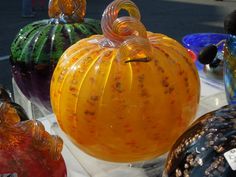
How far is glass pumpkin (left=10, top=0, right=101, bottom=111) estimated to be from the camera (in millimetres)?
1150

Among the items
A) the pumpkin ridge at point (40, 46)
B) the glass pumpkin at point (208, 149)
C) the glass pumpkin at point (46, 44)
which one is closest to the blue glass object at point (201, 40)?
the glass pumpkin at point (46, 44)

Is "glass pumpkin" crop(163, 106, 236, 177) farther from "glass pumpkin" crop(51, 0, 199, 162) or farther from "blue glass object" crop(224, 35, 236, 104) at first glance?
"blue glass object" crop(224, 35, 236, 104)

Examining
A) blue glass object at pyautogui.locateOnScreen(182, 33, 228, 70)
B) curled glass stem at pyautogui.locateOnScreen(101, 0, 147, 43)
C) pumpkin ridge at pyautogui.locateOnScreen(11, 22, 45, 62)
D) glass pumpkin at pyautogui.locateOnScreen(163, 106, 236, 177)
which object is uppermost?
curled glass stem at pyautogui.locateOnScreen(101, 0, 147, 43)

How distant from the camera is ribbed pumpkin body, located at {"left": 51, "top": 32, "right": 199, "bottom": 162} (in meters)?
0.81

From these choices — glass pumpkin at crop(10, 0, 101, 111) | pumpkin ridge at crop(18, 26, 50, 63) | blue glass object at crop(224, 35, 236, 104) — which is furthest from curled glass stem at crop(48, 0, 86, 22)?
blue glass object at crop(224, 35, 236, 104)

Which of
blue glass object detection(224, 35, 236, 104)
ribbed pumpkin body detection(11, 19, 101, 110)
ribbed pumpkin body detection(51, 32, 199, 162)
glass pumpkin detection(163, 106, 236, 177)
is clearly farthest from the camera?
ribbed pumpkin body detection(11, 19, 101, 110)

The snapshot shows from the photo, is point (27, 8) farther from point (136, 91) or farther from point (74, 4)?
point (136, 91)

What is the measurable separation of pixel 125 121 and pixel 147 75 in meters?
0.11

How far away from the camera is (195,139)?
68cm

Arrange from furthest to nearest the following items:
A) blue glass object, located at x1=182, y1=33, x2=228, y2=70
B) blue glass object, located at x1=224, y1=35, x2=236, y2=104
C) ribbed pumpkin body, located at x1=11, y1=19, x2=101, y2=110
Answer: blue glass object, located at x1=182, y1=33, x2=228, y2=70 → ribbed pumpkin body, located at x1=11, y1=19, x2=101, y2=110 → blue glass object, located at x1=224, y1=35, x2=236, y2=104

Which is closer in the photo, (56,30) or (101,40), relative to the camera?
(101,40)

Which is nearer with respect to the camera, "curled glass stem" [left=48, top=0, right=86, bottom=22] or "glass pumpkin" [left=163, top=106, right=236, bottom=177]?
"glass pumpkin" [left=163, top=106, right=236, bottom=177]

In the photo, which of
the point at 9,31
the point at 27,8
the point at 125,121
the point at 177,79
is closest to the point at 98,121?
the point at 125,121

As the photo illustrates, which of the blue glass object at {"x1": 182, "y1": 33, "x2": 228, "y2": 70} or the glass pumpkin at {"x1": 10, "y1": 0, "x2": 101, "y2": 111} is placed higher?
the glass pumpkin at {"x1": 10, "y1": 0, "x2": 101, "y2": 111}
